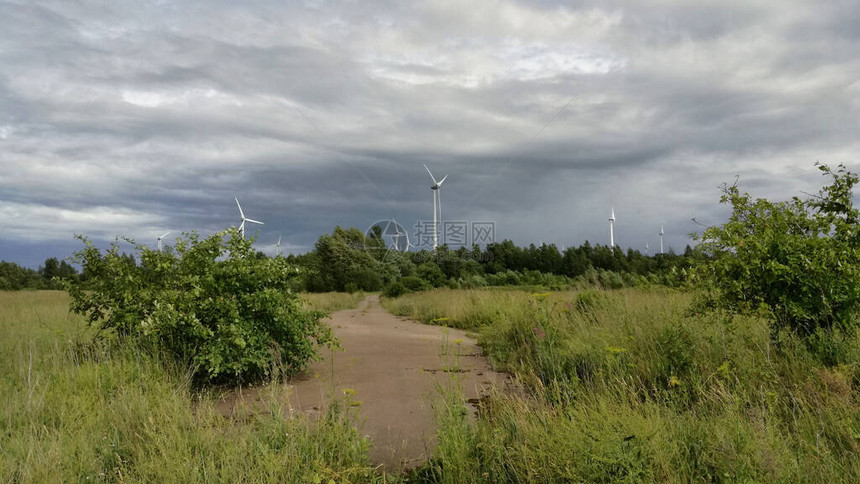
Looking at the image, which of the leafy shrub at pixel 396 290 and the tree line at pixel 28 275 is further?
the tree line at pixel 28 275

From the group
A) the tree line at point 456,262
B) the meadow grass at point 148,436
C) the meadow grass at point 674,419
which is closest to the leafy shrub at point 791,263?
the meadow grass at point 674,419

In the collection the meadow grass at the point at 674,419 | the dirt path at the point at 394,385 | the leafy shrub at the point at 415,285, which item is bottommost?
the dirt path at the point at 394,385

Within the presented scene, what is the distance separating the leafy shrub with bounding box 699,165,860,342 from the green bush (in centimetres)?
566

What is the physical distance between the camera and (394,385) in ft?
24.9

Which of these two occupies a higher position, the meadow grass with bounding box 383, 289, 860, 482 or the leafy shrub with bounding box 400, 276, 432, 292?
the leafy shrub with bounding box 400, 276, 432, 292

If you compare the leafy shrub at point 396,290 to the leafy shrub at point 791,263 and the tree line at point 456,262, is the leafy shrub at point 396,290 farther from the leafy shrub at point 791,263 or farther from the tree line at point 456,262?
the leafy shrub at point 791,263

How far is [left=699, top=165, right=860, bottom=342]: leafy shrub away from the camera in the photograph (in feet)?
22.1

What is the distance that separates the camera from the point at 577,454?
407cm

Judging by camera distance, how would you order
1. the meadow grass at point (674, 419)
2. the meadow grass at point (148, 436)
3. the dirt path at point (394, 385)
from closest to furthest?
the meadow grass at point (674, 419) < the meadow grass at point (148, 436) < the dirt path at point (394, 385)

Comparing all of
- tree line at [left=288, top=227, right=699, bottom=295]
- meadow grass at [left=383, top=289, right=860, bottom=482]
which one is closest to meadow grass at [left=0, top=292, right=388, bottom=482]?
meadow grass at [left=383, top=289, right=860, bottom=482]

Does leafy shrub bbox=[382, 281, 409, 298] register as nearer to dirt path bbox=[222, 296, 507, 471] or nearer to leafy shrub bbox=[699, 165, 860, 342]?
dirt path bbox=[222, 296, 507, 471]

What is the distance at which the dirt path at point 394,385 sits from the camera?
5.51 m

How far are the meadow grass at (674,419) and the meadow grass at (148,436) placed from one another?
0.98 m

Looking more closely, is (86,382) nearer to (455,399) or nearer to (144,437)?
(144,437)
